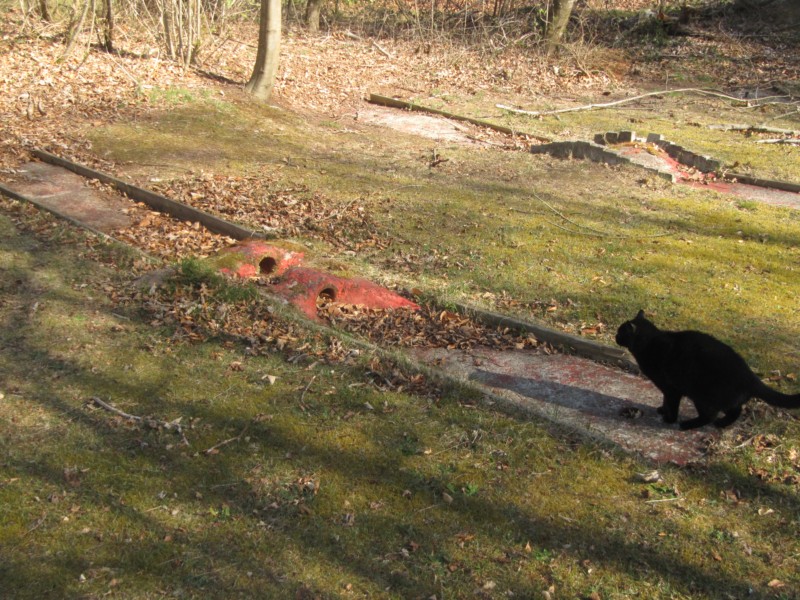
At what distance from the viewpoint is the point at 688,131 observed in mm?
18047

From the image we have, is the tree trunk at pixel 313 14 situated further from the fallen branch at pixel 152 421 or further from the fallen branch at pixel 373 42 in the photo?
the fallen branch at pixel 152 421

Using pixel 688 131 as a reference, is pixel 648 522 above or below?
below

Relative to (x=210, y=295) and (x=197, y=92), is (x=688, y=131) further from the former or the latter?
(x=210, y=295)

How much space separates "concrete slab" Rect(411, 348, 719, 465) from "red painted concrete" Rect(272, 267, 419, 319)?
3.82 ft

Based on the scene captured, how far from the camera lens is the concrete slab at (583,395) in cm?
599

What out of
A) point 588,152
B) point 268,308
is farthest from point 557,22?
point 268,308

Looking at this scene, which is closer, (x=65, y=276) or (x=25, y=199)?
(x=65, y=276)

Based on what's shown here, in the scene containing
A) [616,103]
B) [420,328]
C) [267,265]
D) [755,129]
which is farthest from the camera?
[616,103]

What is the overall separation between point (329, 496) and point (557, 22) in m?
22.0

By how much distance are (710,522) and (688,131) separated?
583 inches

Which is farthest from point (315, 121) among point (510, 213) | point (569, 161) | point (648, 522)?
point (648, 522)

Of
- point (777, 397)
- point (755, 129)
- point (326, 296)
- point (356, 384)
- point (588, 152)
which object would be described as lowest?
point (356, 384)

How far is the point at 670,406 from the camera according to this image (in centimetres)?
607

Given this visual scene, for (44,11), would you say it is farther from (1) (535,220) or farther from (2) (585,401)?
(2) (585,401)
